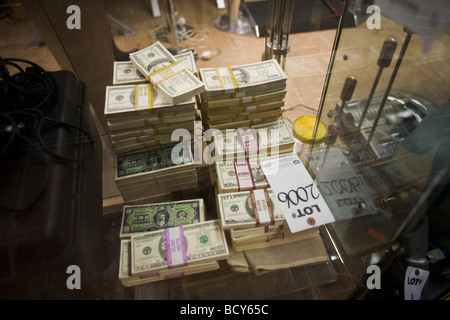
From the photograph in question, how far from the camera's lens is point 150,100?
1.46 m

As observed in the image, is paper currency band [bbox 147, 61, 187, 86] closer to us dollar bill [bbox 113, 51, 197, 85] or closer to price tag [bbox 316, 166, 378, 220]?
us dollar bill [bbox 113, 51, 197, 85]

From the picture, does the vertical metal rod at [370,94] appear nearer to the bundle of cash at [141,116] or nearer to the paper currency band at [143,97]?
the bundle of cash at [141,116]

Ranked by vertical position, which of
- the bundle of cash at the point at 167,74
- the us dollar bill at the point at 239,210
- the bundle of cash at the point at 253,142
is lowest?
the us dollar bill at the point at 239,210

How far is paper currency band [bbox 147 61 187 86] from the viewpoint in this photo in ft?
4.97

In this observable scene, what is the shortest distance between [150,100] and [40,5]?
855 mm

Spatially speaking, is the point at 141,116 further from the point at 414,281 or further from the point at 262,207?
the point at 414,281

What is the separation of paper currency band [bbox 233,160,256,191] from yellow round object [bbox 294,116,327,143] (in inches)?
22.1

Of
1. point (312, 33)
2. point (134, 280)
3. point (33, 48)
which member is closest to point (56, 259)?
point (134, 280)

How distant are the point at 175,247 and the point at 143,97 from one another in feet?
2.47

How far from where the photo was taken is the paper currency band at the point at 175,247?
1212 mm

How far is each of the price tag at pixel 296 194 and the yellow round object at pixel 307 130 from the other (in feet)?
1.35

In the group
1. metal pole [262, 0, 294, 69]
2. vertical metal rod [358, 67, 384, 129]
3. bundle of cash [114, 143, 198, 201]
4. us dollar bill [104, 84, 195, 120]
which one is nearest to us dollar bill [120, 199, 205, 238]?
bundle of cash [114, 143, 198, 201]

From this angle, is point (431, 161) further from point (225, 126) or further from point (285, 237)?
point (225, 126)

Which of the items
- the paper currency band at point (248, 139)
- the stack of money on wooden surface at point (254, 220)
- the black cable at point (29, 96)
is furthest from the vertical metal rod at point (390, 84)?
the black cable at point (29, 96)
